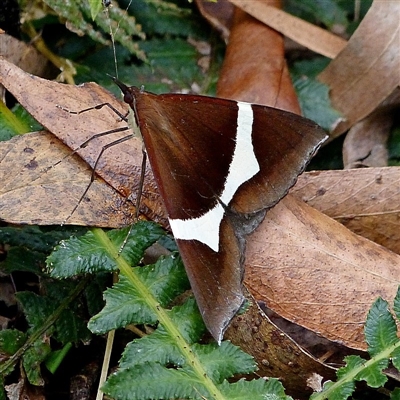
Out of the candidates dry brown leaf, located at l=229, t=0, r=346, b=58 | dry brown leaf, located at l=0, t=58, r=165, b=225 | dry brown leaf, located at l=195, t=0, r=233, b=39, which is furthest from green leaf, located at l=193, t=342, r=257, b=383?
dry brown leaf, located at l=195, t=0, r=233, b=39

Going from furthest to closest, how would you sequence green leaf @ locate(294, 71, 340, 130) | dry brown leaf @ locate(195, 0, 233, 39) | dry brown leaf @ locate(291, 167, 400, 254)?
dry brown leaf @ locate(195, 0, 233, 39), green leaf @ locate(294, 71, 340, 130), dry brown leaf @ locate(291, 167, 400, 254)

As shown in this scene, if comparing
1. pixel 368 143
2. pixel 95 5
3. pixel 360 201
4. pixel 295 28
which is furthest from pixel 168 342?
pixel 295 28

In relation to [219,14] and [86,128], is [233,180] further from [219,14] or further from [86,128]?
[219,14]

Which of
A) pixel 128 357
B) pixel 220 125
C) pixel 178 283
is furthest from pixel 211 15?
pixel 128 357

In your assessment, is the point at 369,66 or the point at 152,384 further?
the point at 369,66

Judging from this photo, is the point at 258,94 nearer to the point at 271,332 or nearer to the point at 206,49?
the point at 206,49

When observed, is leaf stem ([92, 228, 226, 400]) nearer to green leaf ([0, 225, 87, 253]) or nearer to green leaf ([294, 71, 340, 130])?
green leaf ([0, 225, 87, 253])
